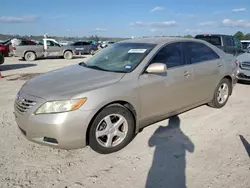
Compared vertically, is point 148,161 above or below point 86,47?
below

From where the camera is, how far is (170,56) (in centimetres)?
395

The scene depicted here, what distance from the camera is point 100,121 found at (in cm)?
309

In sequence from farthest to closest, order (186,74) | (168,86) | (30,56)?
(30,56)
(186,74)
(168,86)

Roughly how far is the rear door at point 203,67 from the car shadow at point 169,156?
31.8 inches

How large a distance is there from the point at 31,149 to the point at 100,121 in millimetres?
1172

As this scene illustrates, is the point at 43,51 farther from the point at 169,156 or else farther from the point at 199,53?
the point at 169,156

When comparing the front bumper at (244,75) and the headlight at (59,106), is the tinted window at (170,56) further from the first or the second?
the front bumper at (244,75)

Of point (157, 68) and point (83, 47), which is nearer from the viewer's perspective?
point (157, 68)

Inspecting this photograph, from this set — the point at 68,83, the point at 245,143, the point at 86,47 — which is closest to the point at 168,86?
the point at 245,143

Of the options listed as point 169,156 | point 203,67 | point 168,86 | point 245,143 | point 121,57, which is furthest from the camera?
point 203,67

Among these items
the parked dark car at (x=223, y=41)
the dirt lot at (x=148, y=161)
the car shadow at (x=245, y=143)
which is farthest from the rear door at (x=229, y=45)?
the car shadow at (x=245, y=143)

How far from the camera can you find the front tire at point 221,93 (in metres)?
4.96

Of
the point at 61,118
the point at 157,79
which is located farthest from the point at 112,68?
the point at 61,118

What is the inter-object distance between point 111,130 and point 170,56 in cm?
168
